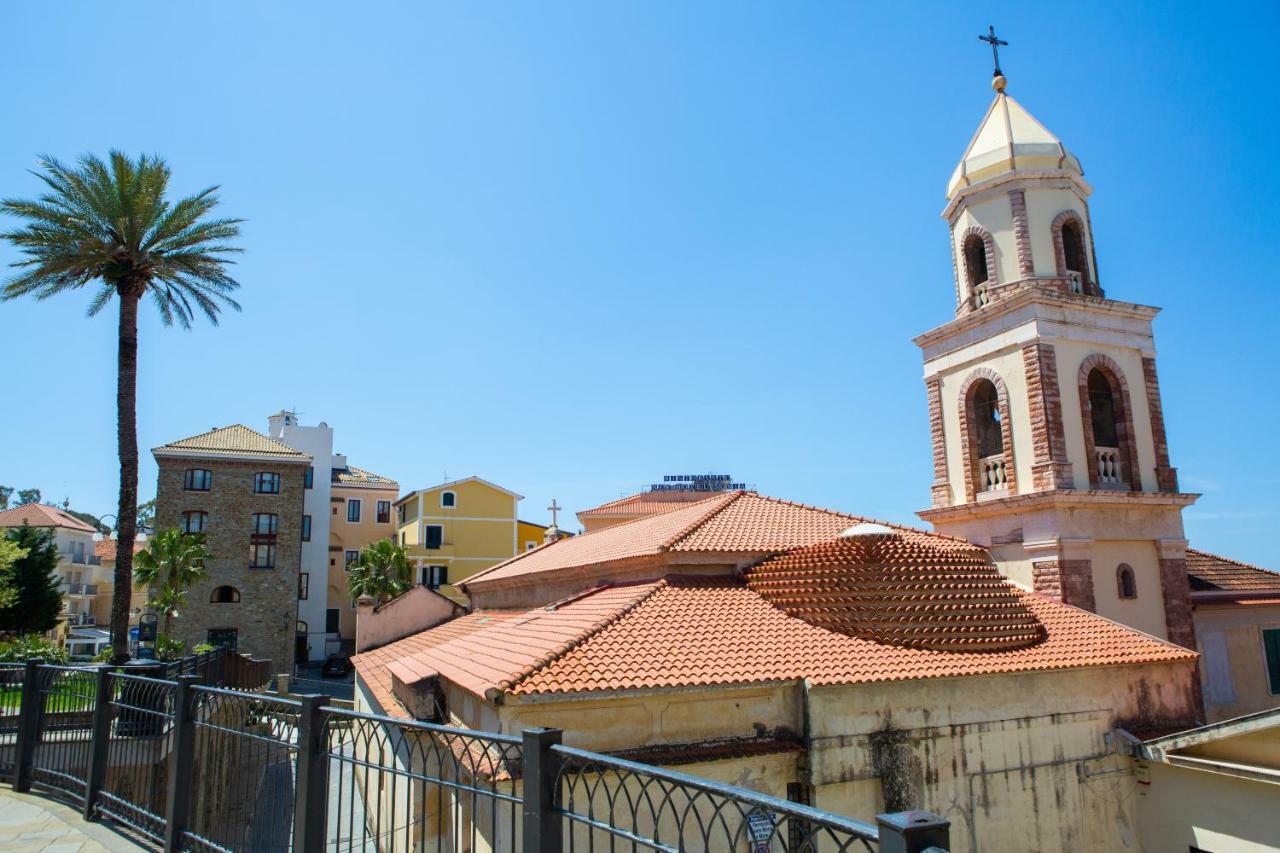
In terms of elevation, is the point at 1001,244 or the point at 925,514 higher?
the point at 1001,244

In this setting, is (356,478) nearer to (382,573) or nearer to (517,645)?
(382,573)

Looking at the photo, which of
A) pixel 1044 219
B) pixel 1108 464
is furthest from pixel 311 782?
pixel 1044 219

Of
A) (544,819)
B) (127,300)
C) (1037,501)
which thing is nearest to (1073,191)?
(1037,501)

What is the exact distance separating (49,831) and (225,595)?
35567mm

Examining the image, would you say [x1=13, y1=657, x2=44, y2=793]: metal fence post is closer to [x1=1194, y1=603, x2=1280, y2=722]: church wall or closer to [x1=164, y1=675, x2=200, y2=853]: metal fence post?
[x1=164, y1=675, x2=200, y2=853]: metal fence post

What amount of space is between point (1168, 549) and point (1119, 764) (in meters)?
7.51

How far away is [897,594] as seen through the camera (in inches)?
527

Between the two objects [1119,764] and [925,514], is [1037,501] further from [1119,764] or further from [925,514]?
[1119,764]

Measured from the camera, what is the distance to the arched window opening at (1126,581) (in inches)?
701

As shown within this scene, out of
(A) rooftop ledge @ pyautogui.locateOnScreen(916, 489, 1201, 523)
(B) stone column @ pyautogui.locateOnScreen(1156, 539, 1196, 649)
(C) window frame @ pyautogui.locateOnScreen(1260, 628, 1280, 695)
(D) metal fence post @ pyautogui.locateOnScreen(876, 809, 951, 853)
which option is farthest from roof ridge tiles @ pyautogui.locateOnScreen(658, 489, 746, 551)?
(C) window frame @ pyautogui.locateOnScreen(1260, 628, 1280, 695)

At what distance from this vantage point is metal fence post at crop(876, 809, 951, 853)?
8.12 feet

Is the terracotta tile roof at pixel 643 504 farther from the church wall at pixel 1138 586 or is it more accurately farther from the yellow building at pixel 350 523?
the church wall at pixel 1138 586

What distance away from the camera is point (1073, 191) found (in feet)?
64.1

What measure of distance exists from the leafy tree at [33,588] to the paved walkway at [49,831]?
36390 mm
